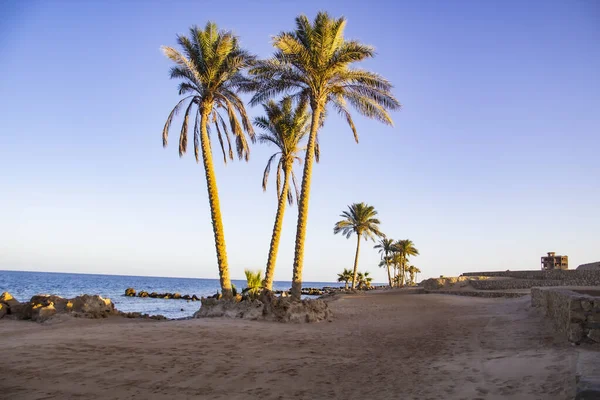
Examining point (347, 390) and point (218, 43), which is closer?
point (347, 390)

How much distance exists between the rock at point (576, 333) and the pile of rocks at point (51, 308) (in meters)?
14.1

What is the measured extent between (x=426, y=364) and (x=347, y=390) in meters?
2.51

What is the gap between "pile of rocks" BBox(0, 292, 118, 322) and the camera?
1442cm

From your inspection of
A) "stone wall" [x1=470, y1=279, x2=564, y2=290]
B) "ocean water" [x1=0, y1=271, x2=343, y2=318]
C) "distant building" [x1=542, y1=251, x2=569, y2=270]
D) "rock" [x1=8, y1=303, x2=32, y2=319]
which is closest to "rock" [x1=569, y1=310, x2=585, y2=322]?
"rock" [x1=8, y1=303, x2=32, y2=319]

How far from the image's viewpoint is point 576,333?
8445mm

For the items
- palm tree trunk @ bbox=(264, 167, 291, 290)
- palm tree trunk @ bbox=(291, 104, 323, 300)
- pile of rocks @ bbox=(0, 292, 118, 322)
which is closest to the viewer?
pile of rocks @ bbox=(0, 292, 118, 322)

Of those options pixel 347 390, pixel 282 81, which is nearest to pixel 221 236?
pixel 282 81

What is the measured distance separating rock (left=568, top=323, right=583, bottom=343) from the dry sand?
0.27 m

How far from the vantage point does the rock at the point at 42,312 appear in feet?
46.5

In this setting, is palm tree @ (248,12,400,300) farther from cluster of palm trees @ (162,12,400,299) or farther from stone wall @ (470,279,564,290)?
stone wall @ (470,279,564,290)

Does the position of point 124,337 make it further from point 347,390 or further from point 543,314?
point 543,314

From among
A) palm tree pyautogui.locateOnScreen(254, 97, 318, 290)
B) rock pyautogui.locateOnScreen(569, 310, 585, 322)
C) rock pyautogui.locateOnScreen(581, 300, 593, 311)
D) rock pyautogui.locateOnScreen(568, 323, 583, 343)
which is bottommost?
rock pyautogui.locateOnScreen(568, 323, 583, 343)

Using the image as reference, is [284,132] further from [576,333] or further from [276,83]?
[576,333]

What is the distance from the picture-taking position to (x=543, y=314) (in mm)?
13719
